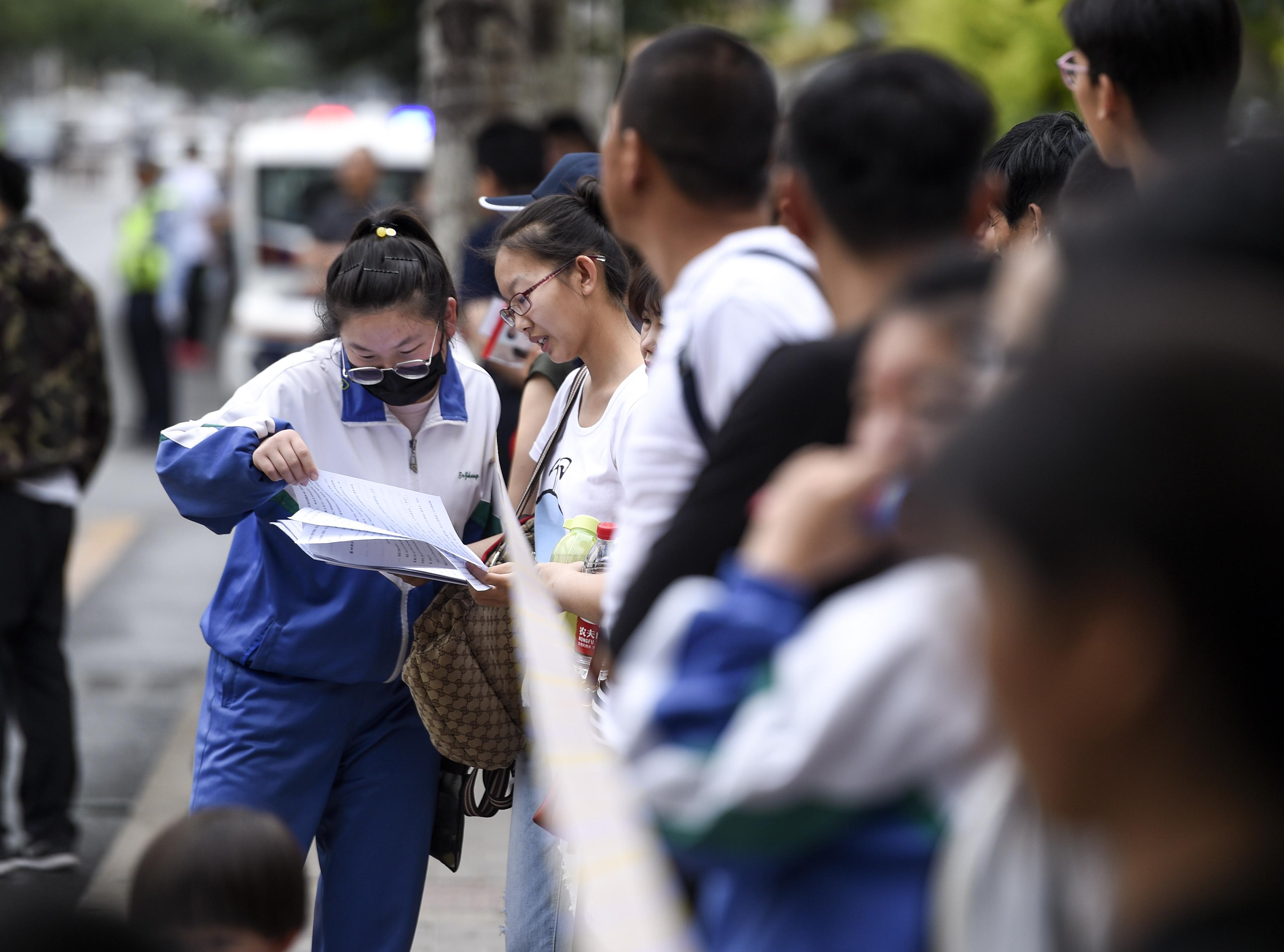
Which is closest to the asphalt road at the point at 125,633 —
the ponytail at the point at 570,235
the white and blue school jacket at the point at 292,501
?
the white and blue school jacket at the point at 292,501

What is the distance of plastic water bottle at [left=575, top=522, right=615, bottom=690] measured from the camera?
8.68 ft

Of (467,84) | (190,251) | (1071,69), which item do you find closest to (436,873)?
(1071,69)

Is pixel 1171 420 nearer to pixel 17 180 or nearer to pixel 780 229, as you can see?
pixel 780 229

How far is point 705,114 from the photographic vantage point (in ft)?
6.08

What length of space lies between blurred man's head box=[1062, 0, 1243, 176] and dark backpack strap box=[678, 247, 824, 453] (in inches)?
30.0

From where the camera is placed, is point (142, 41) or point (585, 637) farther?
point (142, 41)

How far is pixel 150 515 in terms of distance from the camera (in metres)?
10.5

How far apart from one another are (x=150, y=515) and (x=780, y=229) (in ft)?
30.7

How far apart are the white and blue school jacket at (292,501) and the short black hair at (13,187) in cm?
263

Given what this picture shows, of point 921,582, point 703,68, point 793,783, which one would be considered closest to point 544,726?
point 793,783

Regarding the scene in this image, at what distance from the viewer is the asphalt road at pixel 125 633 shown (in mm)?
5441

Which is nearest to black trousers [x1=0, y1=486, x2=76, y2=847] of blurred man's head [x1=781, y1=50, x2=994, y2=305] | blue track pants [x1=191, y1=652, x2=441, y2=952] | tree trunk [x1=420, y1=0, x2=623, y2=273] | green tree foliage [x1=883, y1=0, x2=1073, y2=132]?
blue track pants [x1=191, y1=652, x2=441, y2=952]

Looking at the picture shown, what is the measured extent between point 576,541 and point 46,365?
306 cm

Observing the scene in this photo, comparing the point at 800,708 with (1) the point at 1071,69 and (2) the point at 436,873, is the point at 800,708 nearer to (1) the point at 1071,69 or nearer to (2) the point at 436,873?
(1) the point at 1071,69
